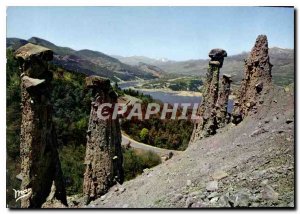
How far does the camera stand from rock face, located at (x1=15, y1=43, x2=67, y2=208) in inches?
226

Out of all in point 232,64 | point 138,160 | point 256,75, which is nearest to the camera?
point 256,75

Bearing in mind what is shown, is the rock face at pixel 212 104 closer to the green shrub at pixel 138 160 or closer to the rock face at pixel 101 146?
the rock face at pixel 101 146

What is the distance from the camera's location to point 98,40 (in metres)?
7.04

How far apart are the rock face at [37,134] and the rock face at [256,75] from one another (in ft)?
11.1

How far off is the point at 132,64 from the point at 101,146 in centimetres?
171

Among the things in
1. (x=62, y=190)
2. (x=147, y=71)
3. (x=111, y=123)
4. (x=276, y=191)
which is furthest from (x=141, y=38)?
(x=276, y=191)

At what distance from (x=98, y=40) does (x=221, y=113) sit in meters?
2.85

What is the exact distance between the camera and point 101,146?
629cm

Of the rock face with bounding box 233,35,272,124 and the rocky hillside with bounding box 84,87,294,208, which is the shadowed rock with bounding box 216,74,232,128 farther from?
the rocky hillside with bounding box 84,87,294,208

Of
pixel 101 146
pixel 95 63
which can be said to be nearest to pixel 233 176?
pixel 101 146

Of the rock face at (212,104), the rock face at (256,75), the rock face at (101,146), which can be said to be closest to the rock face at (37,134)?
the rock face at (101,146)

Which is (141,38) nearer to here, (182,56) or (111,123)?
(182,56)

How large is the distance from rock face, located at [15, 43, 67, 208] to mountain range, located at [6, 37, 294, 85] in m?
1.05

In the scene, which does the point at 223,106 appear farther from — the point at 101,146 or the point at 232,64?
the point at 101,146
